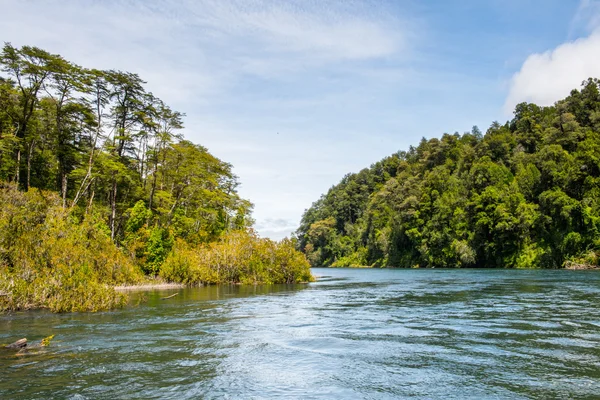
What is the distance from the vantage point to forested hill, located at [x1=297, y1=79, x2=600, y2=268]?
6738 cm

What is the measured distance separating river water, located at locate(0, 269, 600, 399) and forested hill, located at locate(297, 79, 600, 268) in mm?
54487

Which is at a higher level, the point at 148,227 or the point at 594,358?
the point at 148,227

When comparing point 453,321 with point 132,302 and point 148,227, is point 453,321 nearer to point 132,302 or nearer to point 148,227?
point 132,302

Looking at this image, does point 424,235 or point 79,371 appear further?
point 424,235

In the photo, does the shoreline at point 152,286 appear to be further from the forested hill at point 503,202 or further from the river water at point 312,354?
the forested hill at point 503,202

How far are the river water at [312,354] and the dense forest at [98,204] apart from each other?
10.4 ft

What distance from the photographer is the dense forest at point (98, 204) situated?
21219 millimetres

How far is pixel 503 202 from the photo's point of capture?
260ft

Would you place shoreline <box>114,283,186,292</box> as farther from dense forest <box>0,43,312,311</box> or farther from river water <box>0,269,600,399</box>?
river water <box>0,269,600,399</box>

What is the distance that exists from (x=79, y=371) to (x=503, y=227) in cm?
7662

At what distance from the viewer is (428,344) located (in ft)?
43.1

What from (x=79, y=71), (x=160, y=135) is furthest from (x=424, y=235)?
(x=79, y=71)

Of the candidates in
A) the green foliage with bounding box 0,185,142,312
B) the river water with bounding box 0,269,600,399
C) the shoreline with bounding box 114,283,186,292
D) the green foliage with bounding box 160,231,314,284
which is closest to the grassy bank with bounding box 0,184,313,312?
the green foliage with bounding box 0,185,142,312

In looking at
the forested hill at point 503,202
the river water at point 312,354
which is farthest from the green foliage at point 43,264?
the forested hill at point 503,202
